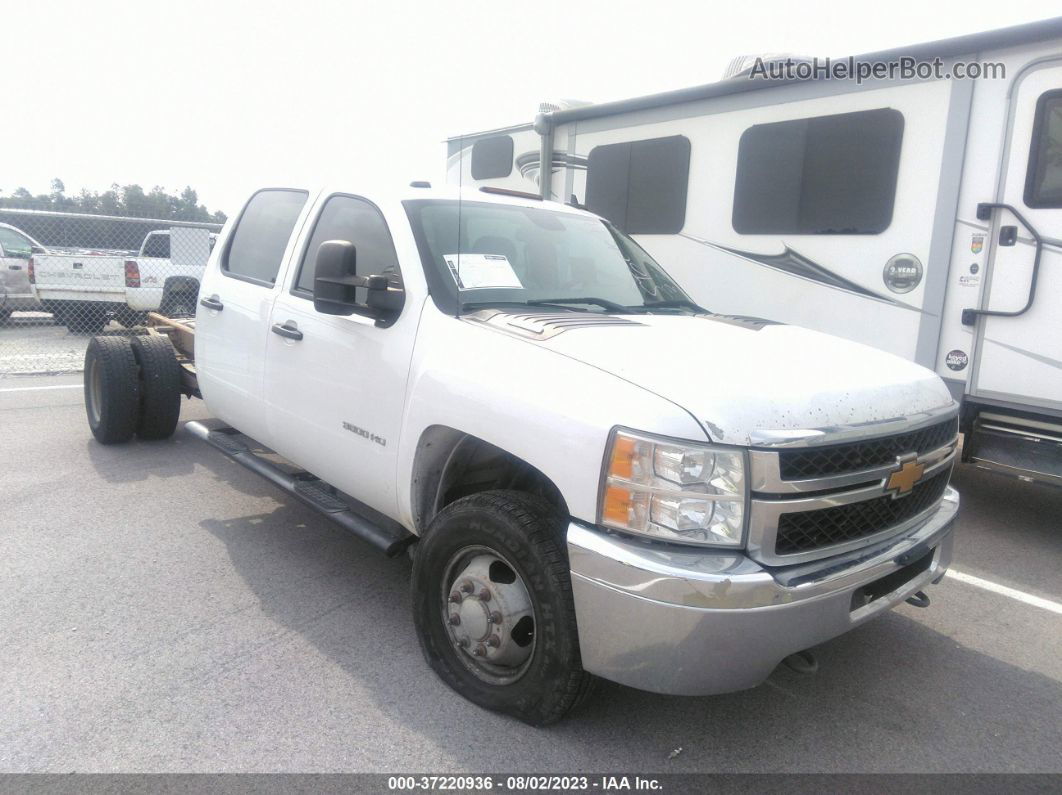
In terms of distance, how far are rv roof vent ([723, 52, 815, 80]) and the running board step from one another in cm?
451

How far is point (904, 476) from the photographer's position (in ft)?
9.01

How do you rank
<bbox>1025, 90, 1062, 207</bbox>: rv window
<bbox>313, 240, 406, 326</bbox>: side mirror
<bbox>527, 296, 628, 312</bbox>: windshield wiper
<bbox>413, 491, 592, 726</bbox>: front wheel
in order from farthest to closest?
<bbox>1025, 90, 1062, 207</bbox>: rv window, <bbox>527, 296, 628, 312</bbox>: windshield wiper, <bbox>313, 240, 406, 326</bbox>: side mirror, <bbox>413, 491, 592, 726</bbox>: front wheel

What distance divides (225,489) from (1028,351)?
5.26 meters

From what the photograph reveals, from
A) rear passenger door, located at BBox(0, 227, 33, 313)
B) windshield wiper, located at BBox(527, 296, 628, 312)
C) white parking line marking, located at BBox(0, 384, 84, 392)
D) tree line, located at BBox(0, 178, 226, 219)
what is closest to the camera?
windshield wiper, located at BBox(527, 296, 628, 312)

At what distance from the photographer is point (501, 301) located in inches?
135

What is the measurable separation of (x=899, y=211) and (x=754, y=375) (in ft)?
11.7

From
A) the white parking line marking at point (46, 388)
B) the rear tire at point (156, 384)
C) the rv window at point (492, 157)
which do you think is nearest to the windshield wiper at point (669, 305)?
the rear tire at point (156, 384)

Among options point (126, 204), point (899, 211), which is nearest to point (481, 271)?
point (899, 211)

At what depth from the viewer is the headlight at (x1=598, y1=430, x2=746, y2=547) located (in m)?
2.34

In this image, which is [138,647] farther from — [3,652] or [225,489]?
[225,489]

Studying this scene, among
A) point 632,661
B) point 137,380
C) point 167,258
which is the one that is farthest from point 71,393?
point 632,661

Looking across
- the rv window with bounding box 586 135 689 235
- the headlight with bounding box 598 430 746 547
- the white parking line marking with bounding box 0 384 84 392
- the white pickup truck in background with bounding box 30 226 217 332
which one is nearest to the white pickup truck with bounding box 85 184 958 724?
the headlight with bounding box 598 430 746 547

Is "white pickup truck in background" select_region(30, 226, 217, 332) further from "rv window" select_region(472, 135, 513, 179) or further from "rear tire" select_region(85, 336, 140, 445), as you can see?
"rear tire" select_region(85, 336, 140, 445)

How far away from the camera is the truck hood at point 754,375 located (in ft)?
7.94
